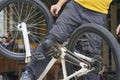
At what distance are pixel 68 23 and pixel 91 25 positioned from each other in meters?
0.35

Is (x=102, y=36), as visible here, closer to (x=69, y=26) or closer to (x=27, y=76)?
(x=69, y=26)

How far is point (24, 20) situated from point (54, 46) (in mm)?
482

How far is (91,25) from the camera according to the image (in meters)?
3.29

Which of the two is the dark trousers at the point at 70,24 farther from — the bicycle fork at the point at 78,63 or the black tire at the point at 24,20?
the black tire at the point at 24,20

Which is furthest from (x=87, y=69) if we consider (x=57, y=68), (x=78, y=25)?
→ (x=57, y=68)

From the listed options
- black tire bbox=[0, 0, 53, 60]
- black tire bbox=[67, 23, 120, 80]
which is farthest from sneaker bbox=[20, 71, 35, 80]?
black tire bbox=[67, 23, 120, 80]

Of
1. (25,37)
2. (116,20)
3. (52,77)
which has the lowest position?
(52,77)

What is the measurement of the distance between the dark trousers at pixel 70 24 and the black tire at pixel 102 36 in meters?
0.14

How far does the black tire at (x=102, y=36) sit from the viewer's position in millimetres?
3105

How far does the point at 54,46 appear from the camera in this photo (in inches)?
141

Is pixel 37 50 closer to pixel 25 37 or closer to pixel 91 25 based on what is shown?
Answer: pixel 25 37

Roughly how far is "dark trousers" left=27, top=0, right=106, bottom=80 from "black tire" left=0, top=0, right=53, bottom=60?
269mm

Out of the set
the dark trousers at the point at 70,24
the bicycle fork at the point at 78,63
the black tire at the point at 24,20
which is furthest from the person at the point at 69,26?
the black tire at the point at 24,20

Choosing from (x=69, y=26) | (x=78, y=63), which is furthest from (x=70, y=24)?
(x=78, y=63)
